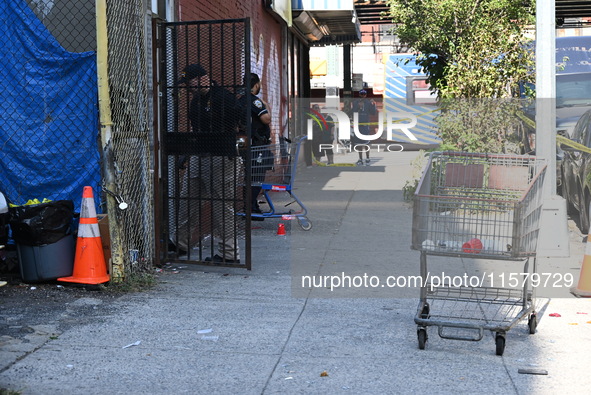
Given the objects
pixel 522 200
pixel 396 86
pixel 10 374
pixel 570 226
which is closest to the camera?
pixel 10 374

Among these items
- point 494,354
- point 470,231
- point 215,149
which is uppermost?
point 215,149

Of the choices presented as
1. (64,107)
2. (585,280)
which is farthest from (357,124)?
(585,280)

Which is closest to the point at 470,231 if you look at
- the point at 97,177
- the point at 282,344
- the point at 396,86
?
the point at 282,344

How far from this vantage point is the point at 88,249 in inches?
287

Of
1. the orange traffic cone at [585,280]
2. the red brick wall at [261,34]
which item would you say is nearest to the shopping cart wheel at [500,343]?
the orange traffic cone at [585,280]

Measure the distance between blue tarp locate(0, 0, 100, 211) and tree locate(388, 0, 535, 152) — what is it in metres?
6.82

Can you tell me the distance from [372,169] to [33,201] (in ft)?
50.1

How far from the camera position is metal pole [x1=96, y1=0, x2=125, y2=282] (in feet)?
24.0

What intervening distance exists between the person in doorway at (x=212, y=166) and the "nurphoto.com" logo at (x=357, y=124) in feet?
43.1

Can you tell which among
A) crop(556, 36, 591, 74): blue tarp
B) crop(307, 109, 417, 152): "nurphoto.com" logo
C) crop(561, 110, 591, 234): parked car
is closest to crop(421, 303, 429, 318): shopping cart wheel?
crop(561, 110, 591, 234): parked car

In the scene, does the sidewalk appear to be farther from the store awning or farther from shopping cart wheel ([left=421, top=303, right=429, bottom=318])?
the store awning

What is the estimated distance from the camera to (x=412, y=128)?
33.8 meters

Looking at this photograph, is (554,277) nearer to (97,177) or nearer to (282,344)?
(282,344)

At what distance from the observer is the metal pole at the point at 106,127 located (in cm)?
731
